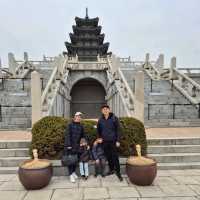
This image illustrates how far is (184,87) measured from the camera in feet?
51.8

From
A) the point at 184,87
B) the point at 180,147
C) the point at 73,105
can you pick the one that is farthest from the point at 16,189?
the point at 73,105

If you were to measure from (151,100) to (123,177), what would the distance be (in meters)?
8.64

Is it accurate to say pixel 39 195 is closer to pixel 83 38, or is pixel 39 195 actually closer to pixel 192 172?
pixel 192 172


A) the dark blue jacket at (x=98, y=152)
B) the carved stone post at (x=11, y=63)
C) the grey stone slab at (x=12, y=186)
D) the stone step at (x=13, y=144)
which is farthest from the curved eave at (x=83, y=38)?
the grey stone slab at (x=12, y=186)

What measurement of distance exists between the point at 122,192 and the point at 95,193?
0.57 metres

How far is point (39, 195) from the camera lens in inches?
201

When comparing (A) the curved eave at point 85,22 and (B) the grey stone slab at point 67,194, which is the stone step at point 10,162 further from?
(A) the curved eave at point 85,22

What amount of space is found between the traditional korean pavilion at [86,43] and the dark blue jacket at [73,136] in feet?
126

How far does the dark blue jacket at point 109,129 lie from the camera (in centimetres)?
597

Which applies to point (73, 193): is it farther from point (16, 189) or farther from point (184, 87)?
point (184, 87)

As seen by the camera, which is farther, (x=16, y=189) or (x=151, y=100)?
(x=151, y=100)

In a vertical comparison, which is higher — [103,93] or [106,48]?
[106,48]

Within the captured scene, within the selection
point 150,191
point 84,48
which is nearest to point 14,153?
point 150,191

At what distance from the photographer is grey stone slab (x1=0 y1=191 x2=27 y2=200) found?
495 centimetres
